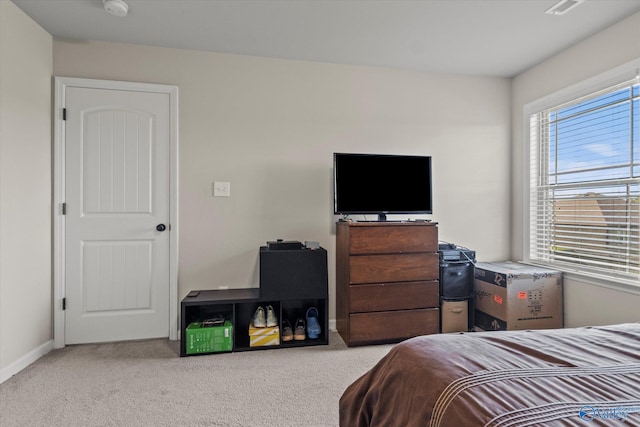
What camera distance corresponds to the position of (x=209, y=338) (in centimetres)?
248

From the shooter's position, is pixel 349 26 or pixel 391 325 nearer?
pixel 349 26

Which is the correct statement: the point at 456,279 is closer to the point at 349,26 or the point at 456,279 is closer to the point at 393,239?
the point at 393,239

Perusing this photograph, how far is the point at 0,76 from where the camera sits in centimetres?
209

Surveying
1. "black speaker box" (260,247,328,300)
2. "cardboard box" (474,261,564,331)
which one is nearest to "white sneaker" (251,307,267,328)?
"black speaker box" (260,247,328,300)

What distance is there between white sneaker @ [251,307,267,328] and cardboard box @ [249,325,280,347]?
0.03 metres

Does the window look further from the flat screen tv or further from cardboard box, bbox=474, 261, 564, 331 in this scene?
the flat screen tv

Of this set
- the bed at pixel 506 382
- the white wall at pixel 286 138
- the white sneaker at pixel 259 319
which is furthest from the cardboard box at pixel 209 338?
the bed at pixel 506 382

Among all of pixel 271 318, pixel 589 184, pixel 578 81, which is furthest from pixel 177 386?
pixel 578 81

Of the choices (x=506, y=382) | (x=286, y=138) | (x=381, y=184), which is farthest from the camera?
(x=286, y=138)

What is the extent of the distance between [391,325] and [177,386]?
1582 millimetres

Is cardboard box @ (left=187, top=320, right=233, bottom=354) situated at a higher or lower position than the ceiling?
lower

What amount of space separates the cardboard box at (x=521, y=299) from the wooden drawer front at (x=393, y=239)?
611mm

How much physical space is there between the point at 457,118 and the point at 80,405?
368cm

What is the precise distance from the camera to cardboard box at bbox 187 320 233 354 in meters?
2.45
